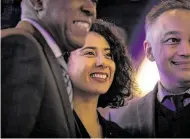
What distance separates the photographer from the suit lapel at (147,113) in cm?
205

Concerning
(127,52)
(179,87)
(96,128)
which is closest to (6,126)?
(96,128)

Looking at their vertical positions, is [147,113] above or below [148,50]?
below

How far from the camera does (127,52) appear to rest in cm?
208

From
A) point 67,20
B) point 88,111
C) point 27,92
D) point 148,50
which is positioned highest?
point 67,20

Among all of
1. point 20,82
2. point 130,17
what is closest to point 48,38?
point 20,82

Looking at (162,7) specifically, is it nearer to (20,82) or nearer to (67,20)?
(67,20)

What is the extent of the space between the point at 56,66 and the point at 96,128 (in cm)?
45

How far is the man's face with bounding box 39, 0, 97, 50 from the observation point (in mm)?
1879

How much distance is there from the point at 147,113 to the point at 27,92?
78cm

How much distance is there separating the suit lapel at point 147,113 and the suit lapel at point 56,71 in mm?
480

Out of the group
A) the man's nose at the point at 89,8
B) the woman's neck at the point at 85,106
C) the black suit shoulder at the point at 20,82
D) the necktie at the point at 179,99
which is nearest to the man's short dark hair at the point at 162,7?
the man's nose at the point at 89,8

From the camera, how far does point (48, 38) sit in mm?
1832

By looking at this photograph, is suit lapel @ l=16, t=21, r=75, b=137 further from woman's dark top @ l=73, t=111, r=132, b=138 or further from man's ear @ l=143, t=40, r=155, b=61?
man's ear @ l=143, t=40, r=155, b=61

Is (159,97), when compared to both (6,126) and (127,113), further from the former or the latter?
(6,126)
